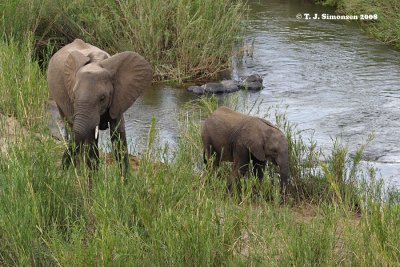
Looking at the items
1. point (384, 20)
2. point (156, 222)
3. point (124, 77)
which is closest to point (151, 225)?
point (156, 222)

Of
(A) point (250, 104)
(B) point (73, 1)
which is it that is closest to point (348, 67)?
(A) point (250, 104)

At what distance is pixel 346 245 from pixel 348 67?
9012 millimetres

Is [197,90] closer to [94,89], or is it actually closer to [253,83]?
[253,83]

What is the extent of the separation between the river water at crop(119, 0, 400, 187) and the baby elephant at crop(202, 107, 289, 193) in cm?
53

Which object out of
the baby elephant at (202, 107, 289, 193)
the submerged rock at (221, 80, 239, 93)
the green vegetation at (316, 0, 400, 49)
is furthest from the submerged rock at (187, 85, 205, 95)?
the green vegetation at (316, 0, 400, 49)

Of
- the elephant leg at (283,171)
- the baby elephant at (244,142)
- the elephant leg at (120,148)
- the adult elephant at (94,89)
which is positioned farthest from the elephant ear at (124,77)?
the elephant leg at (283,171)

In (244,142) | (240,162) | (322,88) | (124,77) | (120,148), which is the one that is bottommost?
(322,88)

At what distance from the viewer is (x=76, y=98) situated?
6.71 meters

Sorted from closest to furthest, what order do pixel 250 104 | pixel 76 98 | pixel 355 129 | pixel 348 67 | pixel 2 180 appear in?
pixel 2 180 < pixel 76 98 < pixel 355 129 < pixel 250 104 < pixel 348 67

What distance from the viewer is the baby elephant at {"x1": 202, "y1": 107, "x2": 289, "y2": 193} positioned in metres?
7.63

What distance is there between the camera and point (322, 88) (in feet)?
40.7

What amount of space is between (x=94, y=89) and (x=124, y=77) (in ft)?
1.65

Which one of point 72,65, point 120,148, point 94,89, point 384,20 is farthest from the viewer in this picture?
point 384,20

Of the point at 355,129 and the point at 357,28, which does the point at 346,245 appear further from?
the point at 357,28
